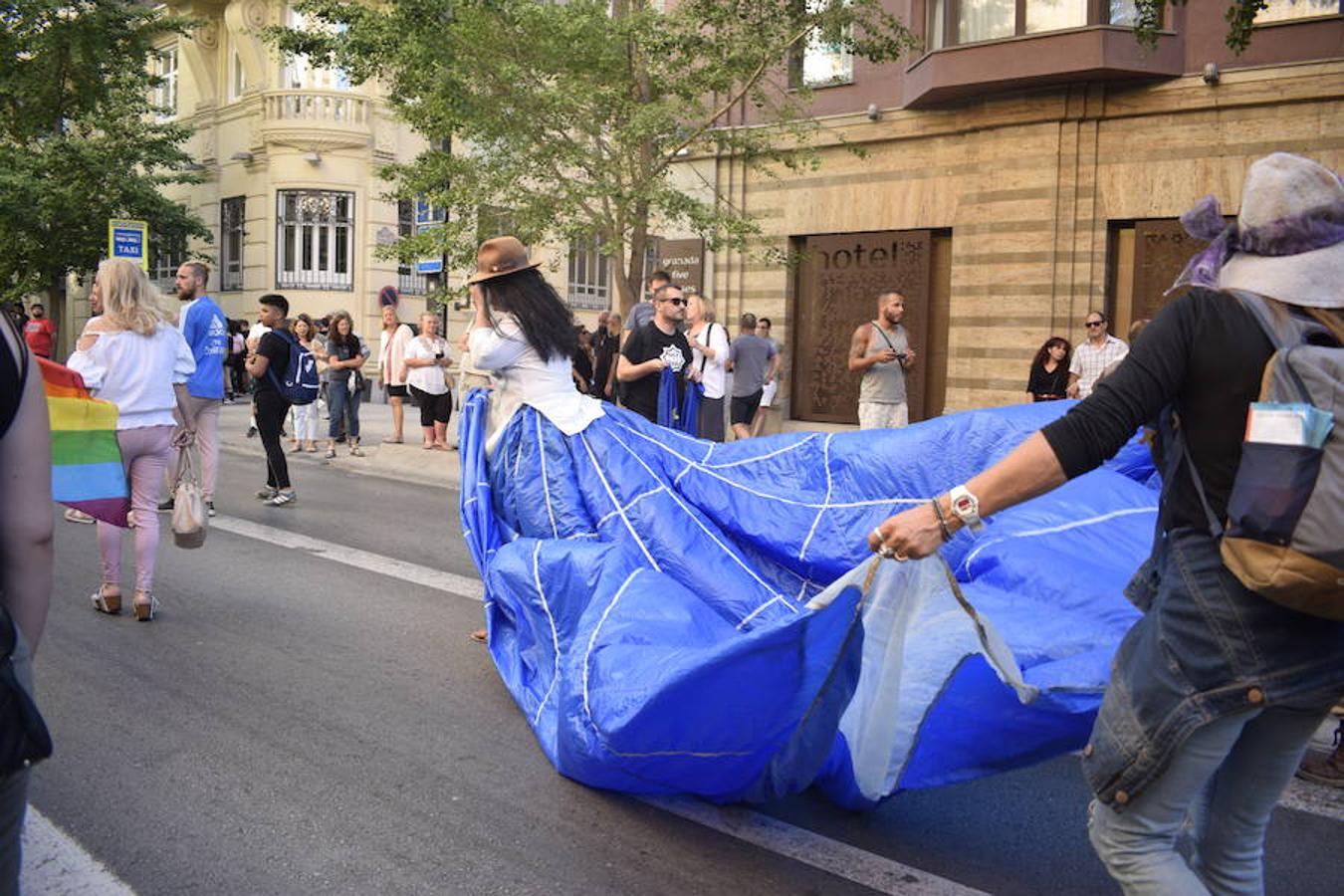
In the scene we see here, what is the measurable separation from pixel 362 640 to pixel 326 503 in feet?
17.7

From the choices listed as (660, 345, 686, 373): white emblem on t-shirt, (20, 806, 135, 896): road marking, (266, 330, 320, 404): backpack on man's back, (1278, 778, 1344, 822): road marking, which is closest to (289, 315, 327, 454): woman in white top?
(266, 330, 320, 404): backpack on man's back

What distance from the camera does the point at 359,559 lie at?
28.8 ft

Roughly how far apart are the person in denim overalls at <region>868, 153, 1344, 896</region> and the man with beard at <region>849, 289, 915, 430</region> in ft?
27.5

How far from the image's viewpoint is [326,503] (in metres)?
11.6

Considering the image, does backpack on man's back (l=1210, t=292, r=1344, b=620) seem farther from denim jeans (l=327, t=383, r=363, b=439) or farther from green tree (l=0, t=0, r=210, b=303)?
green tree (l=0, t=0, r=210, b=303)

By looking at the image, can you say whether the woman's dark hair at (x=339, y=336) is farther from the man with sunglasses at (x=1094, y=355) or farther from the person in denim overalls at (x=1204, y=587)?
the person in denim overalls at (x=1204, y=587)

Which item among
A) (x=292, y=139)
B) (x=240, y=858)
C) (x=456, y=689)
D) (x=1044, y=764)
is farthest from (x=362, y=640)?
(x=292, y=139)

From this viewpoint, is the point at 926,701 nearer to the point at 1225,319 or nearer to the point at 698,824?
the point at 698,824

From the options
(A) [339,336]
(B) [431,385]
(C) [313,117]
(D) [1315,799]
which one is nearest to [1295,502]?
(D) [1315,799]

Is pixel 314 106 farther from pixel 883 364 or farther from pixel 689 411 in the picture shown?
pixel 689 411

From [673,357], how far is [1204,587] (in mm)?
7366

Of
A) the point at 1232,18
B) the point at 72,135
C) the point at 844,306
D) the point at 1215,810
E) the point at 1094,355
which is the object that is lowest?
the point at 1215,810

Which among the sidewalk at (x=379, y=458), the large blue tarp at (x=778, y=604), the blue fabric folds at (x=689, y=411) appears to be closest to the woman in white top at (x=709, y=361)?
the blue fabric folds at (x=689, y=411)

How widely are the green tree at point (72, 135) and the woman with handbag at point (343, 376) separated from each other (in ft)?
50.1
